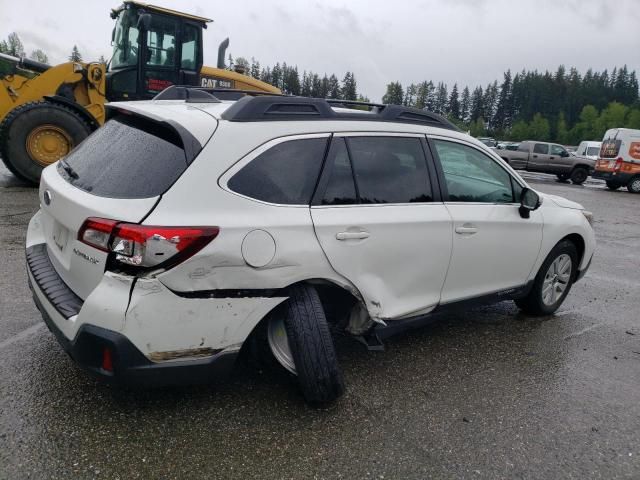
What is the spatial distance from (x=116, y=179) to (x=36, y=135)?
7179 millimetres

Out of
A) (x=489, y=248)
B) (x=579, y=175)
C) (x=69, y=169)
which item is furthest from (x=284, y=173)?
(x=579, y=175)

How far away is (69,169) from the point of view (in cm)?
302

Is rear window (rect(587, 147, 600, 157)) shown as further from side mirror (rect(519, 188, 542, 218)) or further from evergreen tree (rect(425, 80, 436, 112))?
evergreen tree (rect(425, 80, 436, 112))

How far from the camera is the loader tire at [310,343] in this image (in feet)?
8.79

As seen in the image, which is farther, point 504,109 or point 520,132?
point 504,109

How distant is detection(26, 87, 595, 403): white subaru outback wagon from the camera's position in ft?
7.77

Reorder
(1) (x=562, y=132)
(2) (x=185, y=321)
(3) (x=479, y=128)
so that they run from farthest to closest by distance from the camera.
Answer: (3) (x=479, y=128) < (1) (x=562, y=132) < (2) (x=185, y=321)

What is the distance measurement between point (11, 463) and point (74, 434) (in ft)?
0.93

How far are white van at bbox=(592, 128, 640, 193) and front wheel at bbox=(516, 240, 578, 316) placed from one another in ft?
60.2

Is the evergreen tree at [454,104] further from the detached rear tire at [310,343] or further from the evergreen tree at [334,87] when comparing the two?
the detached rear tire at [310,343]

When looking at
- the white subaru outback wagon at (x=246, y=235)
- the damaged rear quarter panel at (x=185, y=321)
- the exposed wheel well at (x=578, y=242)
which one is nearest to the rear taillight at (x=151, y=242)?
the white subaru outback wagon at (x=246, y=235)

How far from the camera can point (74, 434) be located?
98.7 inches

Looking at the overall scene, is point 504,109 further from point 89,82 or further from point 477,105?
point 89,82

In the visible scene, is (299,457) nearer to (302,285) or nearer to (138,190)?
(302,285)
